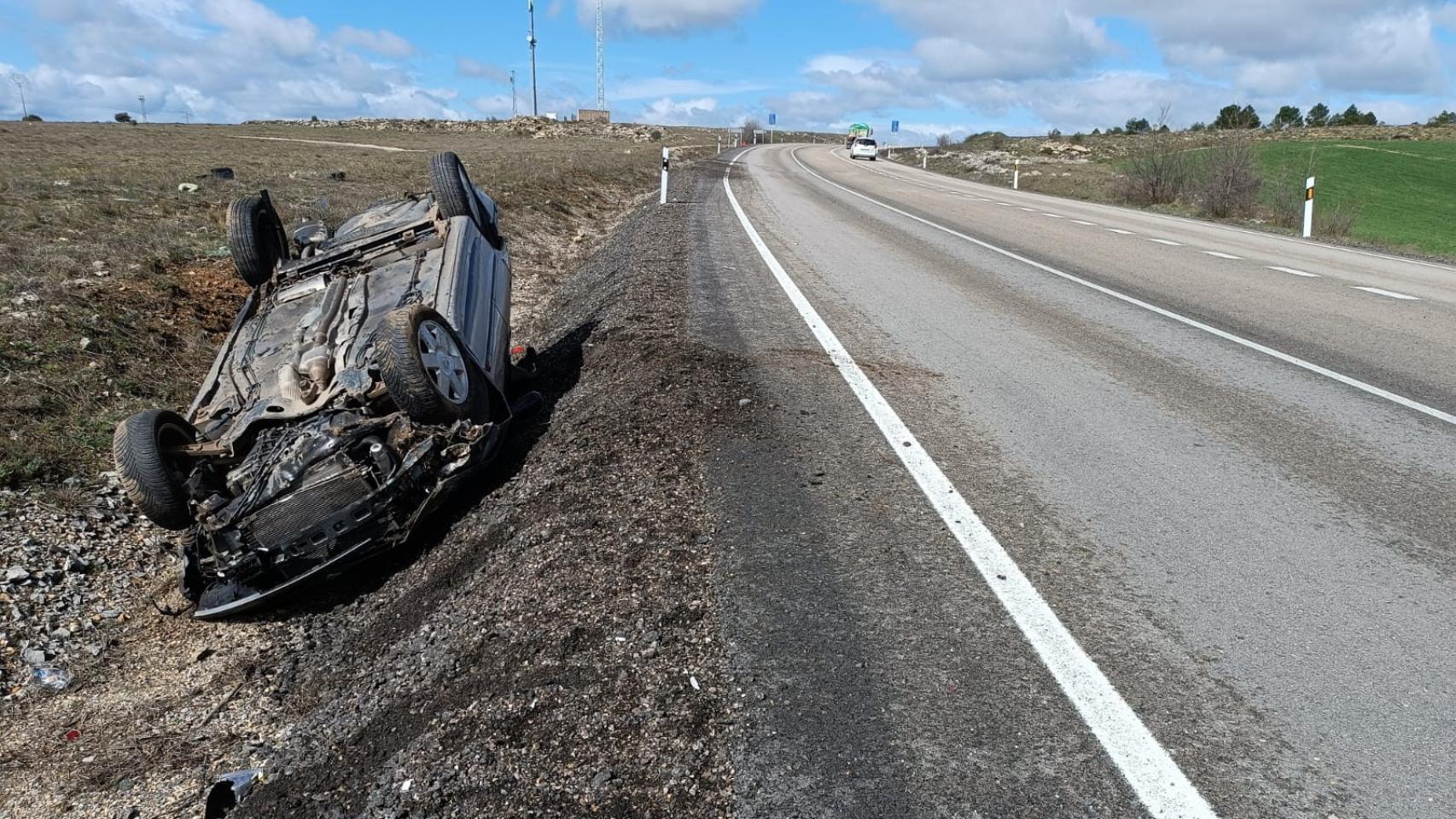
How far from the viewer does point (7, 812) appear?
11.1ft

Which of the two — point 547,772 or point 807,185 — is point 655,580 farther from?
point 807,185

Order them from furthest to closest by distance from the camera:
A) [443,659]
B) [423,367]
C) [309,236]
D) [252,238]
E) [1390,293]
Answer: [1390,293] → [309,236] → [252,238] → [423,367] → [443,659]

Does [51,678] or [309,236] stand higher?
[309,236]

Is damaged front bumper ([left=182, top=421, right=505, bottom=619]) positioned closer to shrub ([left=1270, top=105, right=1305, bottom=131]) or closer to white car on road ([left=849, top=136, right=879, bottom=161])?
white car on road ([left=849, top=136, right=879, bottom=161])

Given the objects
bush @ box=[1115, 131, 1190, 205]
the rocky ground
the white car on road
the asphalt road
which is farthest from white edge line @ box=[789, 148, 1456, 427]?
the white car on road

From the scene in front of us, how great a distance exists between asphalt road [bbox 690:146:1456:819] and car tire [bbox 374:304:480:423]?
1452mm

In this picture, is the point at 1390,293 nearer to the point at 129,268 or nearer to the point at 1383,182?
the point at 129,268

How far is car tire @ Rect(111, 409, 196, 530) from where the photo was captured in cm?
436

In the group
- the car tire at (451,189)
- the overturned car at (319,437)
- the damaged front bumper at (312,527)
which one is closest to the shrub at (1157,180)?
the car tire at (451,189)

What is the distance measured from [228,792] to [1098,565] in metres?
3.29

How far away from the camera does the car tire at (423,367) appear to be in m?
4.51

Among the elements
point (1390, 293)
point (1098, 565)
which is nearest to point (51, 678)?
point (1098, 565)

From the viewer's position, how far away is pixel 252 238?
6520 mm

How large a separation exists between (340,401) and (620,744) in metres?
2.82
